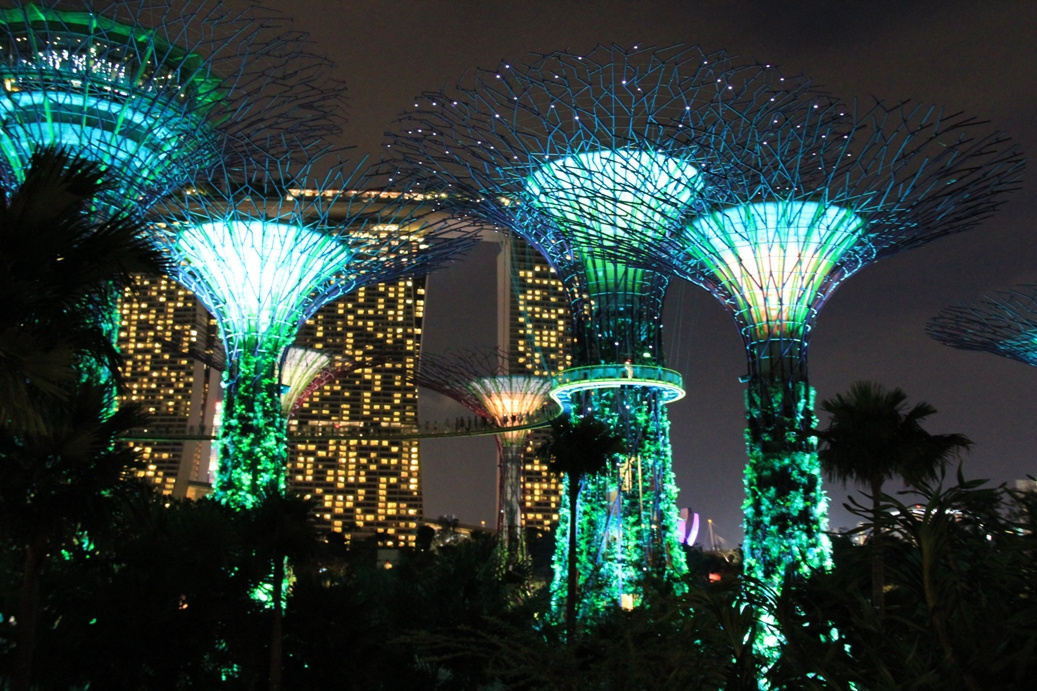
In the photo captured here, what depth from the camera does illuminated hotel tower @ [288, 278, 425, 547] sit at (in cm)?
10938

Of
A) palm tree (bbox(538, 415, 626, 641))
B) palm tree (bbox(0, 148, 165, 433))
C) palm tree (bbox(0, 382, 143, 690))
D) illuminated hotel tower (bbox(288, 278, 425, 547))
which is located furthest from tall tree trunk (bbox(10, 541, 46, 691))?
illuminated hotel tower (bbox(288, 278, 425, 547))

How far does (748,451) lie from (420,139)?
1073 centimetres

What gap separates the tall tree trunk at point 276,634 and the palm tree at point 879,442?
9877mm

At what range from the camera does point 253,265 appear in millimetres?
25219

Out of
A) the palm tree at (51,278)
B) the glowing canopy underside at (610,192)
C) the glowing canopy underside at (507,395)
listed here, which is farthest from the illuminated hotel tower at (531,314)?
the palm tree at (51,278)

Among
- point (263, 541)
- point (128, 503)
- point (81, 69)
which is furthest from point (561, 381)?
point (128, 503)

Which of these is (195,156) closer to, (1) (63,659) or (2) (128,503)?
(1) (63,659)

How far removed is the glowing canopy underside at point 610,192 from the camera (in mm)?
24188

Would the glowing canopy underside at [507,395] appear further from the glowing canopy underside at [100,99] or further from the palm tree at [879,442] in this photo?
the palm tree at [879,442]

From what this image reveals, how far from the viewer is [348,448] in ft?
386

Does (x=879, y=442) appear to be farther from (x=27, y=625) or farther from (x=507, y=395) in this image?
(x=507, y=395)

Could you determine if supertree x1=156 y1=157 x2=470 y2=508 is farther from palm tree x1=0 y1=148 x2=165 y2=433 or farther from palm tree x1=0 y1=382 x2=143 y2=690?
palm tree x1=0 y1=148 x2=165 y2=433

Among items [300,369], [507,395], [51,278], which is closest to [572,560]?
[51,278]

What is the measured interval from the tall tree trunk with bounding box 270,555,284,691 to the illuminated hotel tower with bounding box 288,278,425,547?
8873 cm
